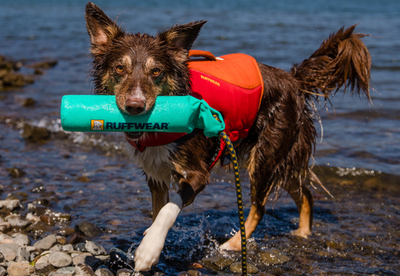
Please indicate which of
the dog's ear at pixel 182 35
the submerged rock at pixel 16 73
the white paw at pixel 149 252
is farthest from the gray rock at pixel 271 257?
the submerged rock at pixel 16 73

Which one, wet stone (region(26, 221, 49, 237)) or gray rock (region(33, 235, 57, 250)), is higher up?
gray rock (region(33, 235, 57, 250))

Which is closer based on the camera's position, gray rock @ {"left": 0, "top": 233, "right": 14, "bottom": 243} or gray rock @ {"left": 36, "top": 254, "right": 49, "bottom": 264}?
gray rock @ {"left": 36, "top": 254, "right": 49, "bottom": 264}

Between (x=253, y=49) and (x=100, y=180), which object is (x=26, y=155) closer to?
(x=100, y=180)

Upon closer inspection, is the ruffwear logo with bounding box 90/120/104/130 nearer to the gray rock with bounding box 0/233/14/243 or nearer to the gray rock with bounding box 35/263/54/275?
the gray rock with bounding box 35/263/54/275

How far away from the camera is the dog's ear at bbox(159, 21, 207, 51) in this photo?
3678 mm

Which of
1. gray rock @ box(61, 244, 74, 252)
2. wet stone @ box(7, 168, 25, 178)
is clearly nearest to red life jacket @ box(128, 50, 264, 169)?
gray rock @ box(61, 244, 74, 252)

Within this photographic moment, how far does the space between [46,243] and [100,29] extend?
2.10 metres

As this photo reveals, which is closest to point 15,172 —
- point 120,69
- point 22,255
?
point 22,255

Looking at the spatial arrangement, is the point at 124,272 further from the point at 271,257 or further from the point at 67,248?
the point at 271,257

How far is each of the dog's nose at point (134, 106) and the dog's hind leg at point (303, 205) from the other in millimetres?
2509

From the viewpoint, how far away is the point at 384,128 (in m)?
8.16

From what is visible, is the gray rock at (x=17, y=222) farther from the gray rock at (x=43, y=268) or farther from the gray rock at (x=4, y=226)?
the gray rock at (x=43, y=268)

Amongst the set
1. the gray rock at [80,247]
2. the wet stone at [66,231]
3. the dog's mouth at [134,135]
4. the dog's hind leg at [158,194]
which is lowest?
the wet stone at [66,231]

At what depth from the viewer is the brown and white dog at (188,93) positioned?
3443mm
